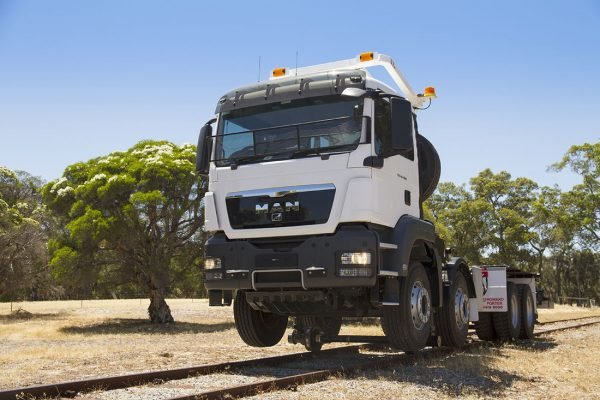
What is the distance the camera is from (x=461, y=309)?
38.7ft

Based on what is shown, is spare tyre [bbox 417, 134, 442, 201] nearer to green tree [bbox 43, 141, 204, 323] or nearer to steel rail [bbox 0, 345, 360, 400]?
steel rail [bbox 0, 345, 360, 400]

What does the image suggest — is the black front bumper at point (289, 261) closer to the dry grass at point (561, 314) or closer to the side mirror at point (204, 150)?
the side mirror at point (204, 150)

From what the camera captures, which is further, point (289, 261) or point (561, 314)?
point (561, 314)

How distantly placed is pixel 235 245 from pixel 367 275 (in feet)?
6.39

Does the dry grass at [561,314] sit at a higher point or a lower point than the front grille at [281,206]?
lower

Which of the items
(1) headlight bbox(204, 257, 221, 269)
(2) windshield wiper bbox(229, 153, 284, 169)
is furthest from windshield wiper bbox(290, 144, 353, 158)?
(1) headlight bbox(204, 257, 221, 269)

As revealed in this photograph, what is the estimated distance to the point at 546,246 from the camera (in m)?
60.2

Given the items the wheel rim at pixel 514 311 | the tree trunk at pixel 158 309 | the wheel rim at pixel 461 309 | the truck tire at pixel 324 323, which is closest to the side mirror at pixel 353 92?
the truck tire at pixel 324 323

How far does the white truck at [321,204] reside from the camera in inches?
332

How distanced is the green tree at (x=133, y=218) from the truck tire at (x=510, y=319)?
41.5 ft

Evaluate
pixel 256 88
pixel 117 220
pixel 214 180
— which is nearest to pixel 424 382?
pixel 214 180

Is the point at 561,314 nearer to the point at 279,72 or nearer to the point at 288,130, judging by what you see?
the point at 279,72

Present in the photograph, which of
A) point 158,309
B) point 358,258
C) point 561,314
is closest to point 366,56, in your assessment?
point 358,258

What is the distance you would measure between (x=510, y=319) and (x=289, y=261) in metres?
7.73
